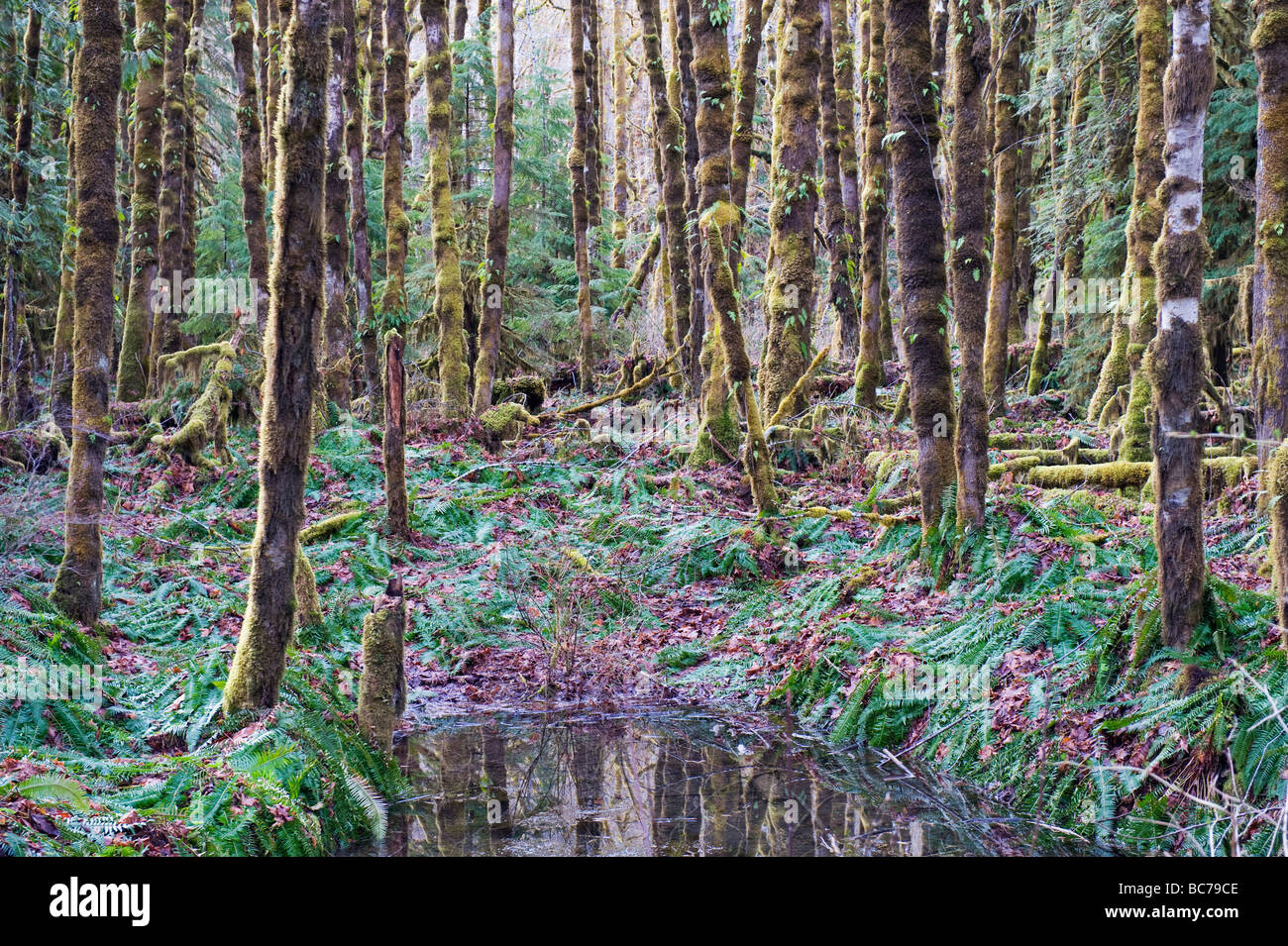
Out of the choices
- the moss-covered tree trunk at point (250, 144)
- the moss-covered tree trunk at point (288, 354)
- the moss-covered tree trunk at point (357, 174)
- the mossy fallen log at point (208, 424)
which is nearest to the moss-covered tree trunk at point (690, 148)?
the moss-covered tree trunk at point (357, 174)

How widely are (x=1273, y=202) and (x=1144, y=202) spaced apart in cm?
499

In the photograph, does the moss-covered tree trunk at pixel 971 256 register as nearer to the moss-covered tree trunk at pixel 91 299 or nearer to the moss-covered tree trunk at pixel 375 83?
the moss-covered tree trunk at pixel 91 299

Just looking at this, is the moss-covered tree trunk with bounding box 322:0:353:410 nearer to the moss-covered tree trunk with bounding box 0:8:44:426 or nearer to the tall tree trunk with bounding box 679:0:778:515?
the moss-covered tree trunk with bounding box 0:8:44:426

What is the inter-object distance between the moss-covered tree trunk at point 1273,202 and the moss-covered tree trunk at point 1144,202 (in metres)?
3.60

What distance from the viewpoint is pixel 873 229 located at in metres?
16.1

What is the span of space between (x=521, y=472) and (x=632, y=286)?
7846 mm

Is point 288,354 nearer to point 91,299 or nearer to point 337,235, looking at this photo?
point 91,299

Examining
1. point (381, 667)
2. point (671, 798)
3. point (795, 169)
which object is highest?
point (795, 169)

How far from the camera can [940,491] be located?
30.2 ft

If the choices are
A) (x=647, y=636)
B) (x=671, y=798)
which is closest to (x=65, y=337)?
(x=647, y=636)

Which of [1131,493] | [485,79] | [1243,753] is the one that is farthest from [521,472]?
[485,79]

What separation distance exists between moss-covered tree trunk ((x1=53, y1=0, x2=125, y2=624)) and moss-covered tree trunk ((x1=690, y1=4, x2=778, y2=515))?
5.73m

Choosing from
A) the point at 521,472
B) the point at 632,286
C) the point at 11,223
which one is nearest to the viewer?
the point at 11,223

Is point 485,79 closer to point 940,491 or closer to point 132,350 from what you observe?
point 132,350
